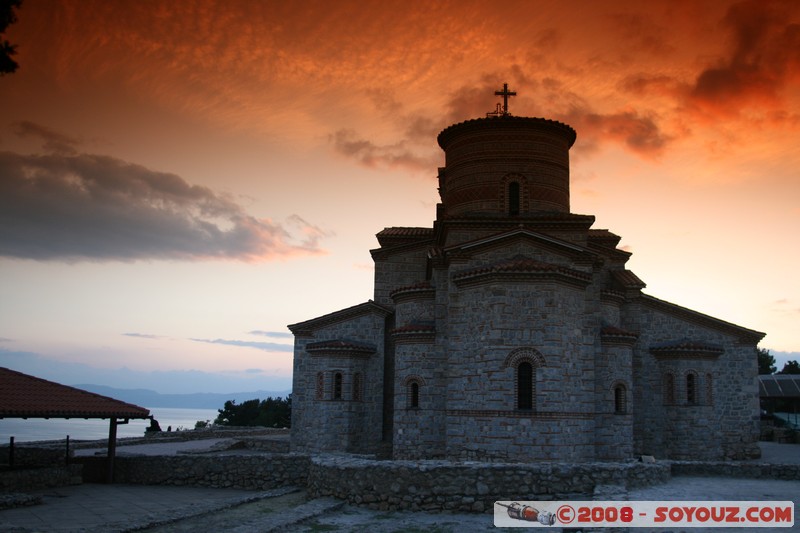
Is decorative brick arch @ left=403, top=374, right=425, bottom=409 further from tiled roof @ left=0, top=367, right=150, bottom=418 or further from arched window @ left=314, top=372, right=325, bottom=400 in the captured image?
tiled roof @ left=0, top=367, right=150, bottom=418

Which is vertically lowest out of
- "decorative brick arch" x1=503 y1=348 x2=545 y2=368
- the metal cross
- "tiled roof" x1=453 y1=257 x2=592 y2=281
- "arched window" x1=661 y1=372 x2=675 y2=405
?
"arched window" x1=661 y1=372 x2=675 y2=405

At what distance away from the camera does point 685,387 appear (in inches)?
819

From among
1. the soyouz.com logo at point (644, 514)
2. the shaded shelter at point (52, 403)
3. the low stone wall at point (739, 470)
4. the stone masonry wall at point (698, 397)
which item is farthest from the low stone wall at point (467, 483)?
the stone masonry wall at point (698, 397)

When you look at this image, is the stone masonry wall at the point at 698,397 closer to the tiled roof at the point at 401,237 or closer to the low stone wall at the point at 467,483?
the tiled roof at the point at 401,237

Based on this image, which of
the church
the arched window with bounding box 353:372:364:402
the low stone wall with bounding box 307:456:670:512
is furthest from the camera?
the arched window with bounding box 353:372:364:402

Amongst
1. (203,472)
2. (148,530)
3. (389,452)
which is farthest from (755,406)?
(148,530)

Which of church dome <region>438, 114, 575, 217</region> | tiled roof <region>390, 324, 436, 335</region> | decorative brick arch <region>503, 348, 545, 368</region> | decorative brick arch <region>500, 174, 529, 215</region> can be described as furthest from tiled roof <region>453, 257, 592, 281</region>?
church dome <region>438, 114, 575, 217</region>

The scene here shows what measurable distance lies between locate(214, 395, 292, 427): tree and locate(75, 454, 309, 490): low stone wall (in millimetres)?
26084

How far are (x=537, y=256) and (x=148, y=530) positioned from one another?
11456mm

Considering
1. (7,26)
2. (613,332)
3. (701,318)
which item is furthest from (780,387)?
(7,26)

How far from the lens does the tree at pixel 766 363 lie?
201 ft

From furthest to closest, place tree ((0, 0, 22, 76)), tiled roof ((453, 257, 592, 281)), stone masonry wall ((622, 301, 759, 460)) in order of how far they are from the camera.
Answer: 1. stone masonry wall ((622, 301, 759, 460))
2. tiled roof ((453, 257, 592, 281))
3. tree ((0, 0, 22, 76))

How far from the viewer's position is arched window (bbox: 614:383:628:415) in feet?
60.7

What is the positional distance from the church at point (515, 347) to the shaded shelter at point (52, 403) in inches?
273
